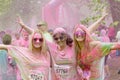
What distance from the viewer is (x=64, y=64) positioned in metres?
6.25

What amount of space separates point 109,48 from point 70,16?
61.4 ft

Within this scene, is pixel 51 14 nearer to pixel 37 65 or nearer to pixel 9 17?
pixel 37 65

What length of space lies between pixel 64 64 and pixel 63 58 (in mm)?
90

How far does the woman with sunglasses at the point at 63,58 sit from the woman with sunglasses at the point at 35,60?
13 cm

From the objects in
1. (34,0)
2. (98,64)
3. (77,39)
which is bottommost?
(98,64)

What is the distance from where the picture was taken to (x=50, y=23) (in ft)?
65.6

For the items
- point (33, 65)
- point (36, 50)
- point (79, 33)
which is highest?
point (79, 33)

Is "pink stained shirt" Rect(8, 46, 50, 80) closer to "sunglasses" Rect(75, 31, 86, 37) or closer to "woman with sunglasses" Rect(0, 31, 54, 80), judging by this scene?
"woman with sunglasses" Rect(0, 31, 54, 80)

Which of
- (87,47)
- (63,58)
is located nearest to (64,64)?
(63,58)

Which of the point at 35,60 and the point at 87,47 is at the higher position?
the point at 87,47

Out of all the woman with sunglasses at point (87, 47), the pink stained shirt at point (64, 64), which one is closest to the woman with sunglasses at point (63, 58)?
the pink stained shirt at point (64, 64)

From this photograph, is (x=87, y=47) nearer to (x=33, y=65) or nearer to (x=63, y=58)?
(x=63, y=58)

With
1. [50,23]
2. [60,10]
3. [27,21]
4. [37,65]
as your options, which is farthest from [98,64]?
[27,21]

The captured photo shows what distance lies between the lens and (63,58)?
625 cm
